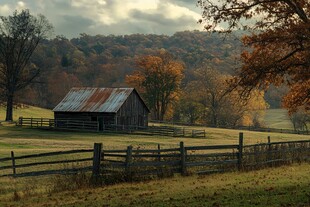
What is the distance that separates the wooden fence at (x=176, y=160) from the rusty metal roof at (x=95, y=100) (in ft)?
113

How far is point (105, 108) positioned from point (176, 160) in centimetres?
3934

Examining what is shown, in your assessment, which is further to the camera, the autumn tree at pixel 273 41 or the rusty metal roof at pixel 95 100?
the rusty metal roof at pixel 95 100

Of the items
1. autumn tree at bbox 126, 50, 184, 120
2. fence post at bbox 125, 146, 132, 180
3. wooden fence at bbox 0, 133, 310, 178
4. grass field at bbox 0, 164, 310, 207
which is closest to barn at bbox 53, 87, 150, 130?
autumn tree at bbox 126, 50, 184, 120

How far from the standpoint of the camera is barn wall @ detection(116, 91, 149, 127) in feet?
189

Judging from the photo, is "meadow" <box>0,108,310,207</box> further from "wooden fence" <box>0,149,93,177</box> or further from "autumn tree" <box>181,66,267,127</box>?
"autumn tree" <box>181,66,267,127</box>

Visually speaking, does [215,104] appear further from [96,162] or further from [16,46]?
[96,162]

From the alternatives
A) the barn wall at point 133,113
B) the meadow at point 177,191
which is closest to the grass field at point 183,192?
the meadow at point 177,191

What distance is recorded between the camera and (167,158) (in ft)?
62.2

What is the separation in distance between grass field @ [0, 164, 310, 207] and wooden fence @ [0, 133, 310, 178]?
0.64m

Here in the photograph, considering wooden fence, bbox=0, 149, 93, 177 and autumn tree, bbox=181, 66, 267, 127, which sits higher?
autumn tree, bbox=181, 66, 267, 127

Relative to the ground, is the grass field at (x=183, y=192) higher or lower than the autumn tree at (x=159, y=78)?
lower

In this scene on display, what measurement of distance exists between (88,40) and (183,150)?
587ft

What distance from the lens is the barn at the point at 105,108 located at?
56688mm

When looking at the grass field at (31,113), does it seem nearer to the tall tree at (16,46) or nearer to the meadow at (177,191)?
the tall tree at (16,46)
